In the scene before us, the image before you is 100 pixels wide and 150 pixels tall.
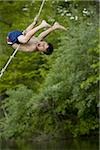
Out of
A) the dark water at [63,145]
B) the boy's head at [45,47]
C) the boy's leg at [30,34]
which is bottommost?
the dark water at [63,145]

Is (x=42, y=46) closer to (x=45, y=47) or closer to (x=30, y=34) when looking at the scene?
(x=45, y=47)

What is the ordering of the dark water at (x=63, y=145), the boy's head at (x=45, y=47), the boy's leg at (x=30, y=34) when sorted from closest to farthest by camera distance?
the boy's leg at (x=30, y=34), the boy's head at (x=45, y=47), the dark water at (x=63, y=145)

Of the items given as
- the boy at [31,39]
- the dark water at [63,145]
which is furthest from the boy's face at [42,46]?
the dark water at [63,145]

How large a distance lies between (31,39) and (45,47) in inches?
10.7

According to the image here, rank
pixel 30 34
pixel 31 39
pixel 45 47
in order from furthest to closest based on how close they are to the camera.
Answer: pixel 31 39, pixel 45 47, pixel 30 34

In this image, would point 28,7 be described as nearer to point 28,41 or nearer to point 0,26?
point 0,26

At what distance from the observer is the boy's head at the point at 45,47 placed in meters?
8.18

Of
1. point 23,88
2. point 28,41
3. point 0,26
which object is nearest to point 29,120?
point 23,88

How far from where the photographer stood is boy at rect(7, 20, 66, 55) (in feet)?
26.6

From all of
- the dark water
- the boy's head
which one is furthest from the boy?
the dark water

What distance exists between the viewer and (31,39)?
8375 millimetres

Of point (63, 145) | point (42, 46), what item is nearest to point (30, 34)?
point (42, 46)

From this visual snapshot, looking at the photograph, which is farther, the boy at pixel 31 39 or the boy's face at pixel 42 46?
the boy's face at pixel 42 46

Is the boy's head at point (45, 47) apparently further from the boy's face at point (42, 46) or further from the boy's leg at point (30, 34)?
the boy's leg at point (30, 34)
